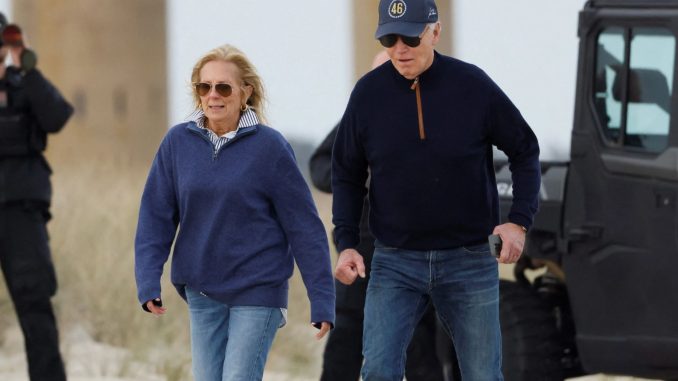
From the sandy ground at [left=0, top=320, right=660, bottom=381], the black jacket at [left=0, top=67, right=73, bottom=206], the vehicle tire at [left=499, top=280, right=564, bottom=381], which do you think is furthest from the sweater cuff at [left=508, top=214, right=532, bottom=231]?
the sandy ground at [left=0, top=320, right=660, bottom=381]

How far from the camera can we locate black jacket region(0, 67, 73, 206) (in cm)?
870

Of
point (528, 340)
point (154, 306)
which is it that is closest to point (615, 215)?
point (528, 340)

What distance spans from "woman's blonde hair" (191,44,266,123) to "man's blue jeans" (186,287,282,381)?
64cm

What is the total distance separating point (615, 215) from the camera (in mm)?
8297

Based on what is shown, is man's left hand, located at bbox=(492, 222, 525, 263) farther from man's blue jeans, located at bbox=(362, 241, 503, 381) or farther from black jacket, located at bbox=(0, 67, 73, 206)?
black jacket, located at bbox=(0, 67, 73, 206)

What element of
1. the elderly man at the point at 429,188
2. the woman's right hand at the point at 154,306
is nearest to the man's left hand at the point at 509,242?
the elderly man at the point at 429,188

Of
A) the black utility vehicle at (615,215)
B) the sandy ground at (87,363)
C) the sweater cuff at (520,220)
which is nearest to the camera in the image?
the sweater cuff at (520,220)

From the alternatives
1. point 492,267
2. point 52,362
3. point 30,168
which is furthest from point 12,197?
point 492,267

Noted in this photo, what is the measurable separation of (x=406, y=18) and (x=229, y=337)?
3.88ft

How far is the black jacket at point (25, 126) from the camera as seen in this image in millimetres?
8695

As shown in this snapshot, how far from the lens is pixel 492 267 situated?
629cm

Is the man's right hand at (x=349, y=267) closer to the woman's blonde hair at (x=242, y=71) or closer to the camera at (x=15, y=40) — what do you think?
the woman's blonde hair at (x=242, y=71)

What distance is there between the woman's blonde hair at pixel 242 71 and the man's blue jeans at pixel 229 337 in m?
0.64

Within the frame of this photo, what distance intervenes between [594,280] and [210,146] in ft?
9.26
